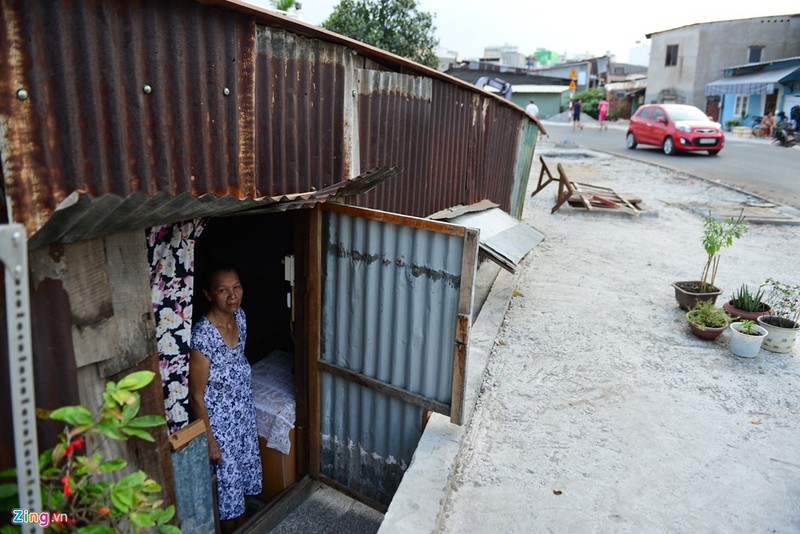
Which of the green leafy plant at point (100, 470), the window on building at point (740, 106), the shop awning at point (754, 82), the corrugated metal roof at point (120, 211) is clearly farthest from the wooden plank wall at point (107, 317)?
the window on building at point (740, 106)

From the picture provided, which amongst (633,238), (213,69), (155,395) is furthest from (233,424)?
(633,238)

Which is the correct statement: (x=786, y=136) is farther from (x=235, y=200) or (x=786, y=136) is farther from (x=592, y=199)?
(x=235, y=200)

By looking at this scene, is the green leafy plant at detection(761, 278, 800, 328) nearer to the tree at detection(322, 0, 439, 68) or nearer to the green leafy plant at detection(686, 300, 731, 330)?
the green leafy plant at detection(686, 300, 731, 330)

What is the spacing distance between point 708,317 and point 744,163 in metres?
15.3

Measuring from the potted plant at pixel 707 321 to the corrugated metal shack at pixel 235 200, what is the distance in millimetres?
3286

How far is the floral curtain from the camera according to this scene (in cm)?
311

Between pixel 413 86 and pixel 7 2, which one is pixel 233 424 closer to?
pixel 7 2

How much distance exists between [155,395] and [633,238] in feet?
30.0

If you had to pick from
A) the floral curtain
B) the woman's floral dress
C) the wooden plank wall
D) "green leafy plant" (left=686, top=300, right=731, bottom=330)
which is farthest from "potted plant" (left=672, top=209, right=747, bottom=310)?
the wooden plank wall

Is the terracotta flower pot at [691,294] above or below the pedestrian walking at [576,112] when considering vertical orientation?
below

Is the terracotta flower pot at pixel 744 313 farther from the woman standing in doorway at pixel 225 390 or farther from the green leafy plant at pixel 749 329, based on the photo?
the woman standing in doorway at pixel 225 390

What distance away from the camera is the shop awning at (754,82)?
95.0ft

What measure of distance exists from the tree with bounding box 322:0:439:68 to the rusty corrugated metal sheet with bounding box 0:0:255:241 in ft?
53.8

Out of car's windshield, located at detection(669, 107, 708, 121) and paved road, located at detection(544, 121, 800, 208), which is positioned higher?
car's windshield, located at detection(669, 107, 708, 121)
